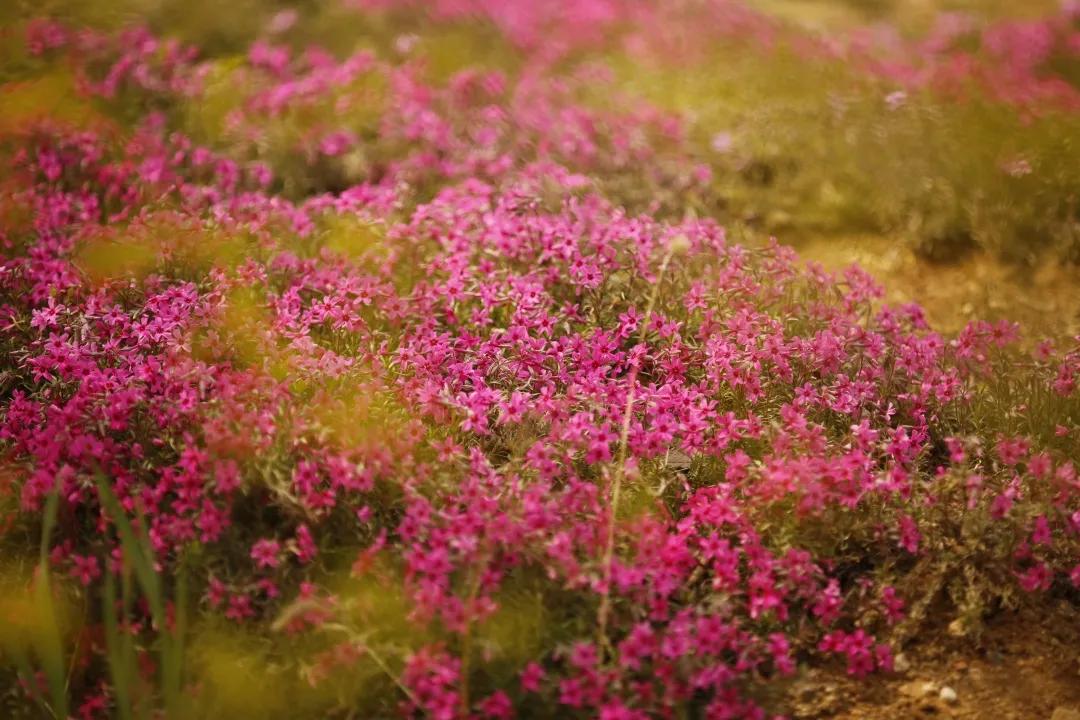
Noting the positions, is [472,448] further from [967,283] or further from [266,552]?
[967,283]

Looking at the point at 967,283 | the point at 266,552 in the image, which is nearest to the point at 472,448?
the point at 266,552

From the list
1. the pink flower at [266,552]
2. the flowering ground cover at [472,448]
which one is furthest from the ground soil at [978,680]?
the pink flower at [266,552]

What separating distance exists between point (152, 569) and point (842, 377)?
2.41 m

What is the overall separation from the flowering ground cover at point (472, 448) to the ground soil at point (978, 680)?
0.06 metres

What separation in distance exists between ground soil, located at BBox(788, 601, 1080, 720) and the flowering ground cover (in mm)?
65

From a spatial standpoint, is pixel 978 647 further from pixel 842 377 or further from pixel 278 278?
pixel 278 278

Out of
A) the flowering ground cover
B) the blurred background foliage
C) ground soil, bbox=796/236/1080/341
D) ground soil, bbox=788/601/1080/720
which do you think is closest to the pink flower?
the flowering ground cover

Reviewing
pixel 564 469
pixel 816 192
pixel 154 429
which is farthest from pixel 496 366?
pixel 816 192

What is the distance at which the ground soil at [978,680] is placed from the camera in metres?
2.91

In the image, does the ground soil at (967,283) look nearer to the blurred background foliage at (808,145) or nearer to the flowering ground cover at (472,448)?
the blurred background foliage at (808,145)

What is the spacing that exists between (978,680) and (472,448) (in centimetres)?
179

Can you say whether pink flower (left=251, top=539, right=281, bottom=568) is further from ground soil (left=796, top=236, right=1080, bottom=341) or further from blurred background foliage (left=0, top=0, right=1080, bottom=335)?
ground soil (left=796, top=236, right=1080, bottom=341)

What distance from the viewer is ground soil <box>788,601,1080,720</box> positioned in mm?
2912

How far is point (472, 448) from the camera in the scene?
10.5ft
